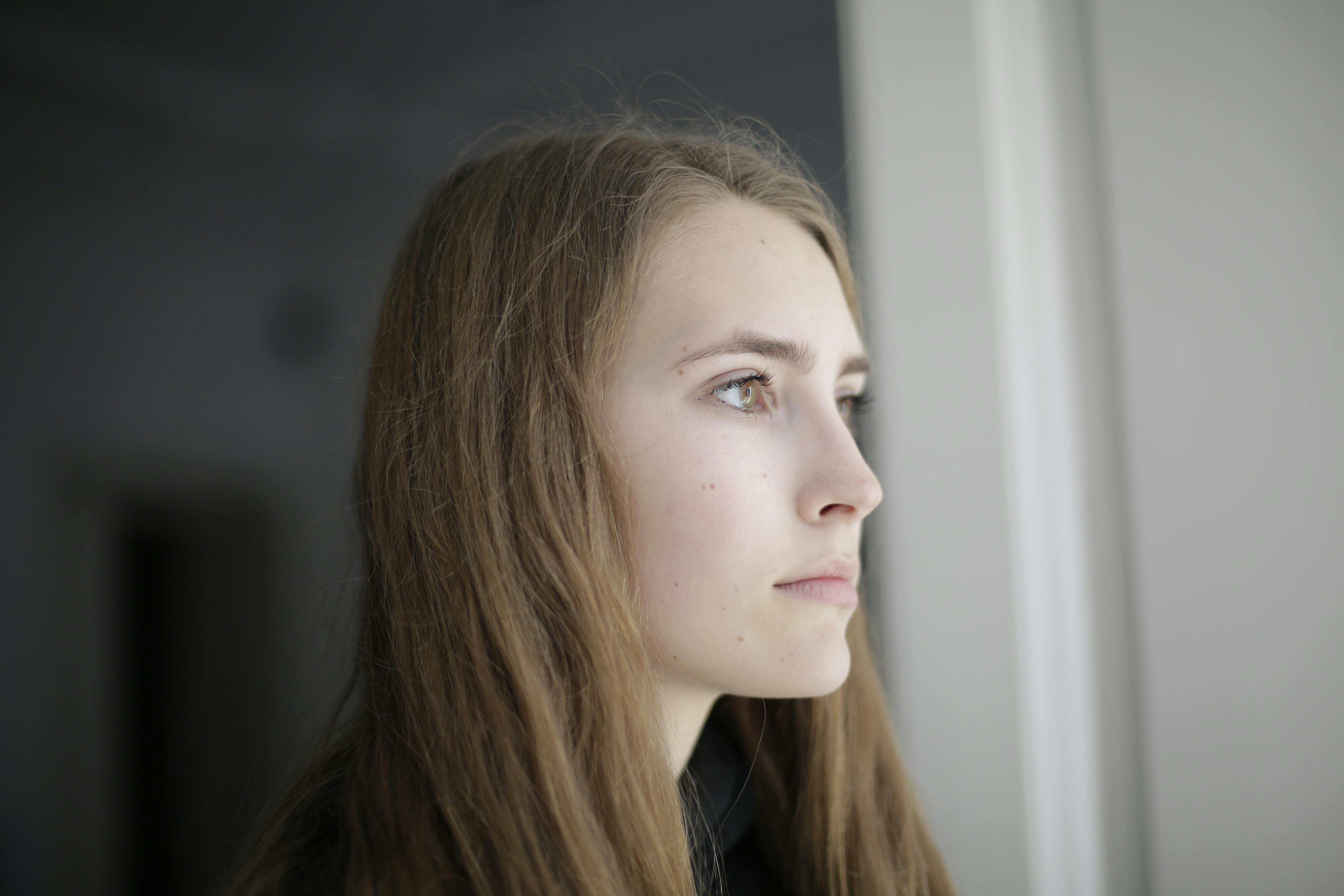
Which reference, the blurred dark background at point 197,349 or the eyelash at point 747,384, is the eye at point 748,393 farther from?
the blurred dark background at point 197,349

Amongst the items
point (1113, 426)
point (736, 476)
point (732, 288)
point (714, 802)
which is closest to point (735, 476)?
point (736, 476)

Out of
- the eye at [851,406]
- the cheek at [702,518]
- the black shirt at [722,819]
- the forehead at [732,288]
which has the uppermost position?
the forehead at [732,288]

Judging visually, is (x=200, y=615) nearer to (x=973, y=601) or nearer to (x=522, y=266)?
(x=522, y=266)

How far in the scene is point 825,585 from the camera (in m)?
0.93

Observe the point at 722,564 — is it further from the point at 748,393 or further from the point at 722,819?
the point at 722,819

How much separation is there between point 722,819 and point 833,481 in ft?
1.82

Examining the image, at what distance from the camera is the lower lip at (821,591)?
2.99 feet

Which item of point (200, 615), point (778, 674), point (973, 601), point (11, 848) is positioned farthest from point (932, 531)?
point (11, 848)

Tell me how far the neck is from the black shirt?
5cm

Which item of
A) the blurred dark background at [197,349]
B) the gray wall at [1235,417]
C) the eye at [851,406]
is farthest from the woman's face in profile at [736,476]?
the blurred dark background at [197,349]

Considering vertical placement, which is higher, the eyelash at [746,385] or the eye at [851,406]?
the eye at [851,406]

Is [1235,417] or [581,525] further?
Result: [1235,417]

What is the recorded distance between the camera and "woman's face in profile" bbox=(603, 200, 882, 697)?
34.7 inches

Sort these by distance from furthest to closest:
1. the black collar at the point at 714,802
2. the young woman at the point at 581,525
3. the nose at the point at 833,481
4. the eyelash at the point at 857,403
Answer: the eyelash at the point at 857,403
the black collar at the point at 714,802
the nose at the point at 833,481
the young woman at the point at 581,525
